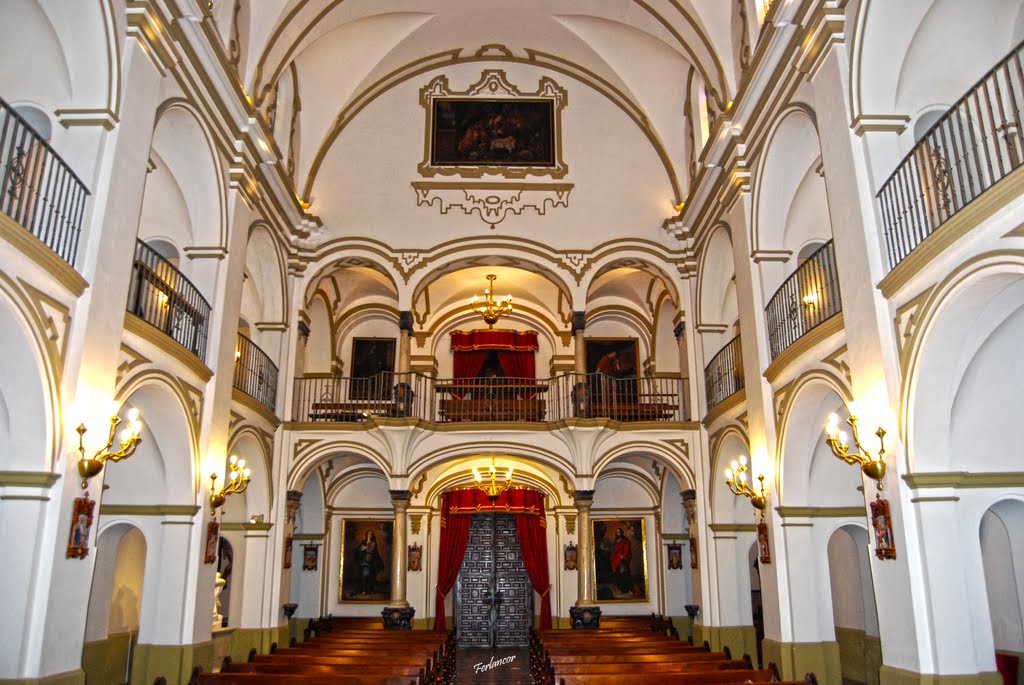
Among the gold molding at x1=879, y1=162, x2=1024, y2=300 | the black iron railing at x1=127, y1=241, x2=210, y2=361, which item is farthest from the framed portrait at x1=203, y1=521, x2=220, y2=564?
the gold molding at x1=879, y1=162, x2=1024, y2=300

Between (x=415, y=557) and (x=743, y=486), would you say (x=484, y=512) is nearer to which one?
(x=415, y=557)

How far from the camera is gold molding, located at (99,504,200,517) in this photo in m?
11.2

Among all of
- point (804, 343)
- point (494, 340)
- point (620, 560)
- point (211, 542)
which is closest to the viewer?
point (804, 343)

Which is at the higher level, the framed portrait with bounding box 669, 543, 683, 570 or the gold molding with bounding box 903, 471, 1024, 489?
the gold molding with bounding box 903, 471, 1024, 489

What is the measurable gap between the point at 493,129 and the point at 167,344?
1012 centimetres

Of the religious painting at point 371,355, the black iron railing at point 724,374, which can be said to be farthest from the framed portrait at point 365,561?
the black iron railing at point 724,374

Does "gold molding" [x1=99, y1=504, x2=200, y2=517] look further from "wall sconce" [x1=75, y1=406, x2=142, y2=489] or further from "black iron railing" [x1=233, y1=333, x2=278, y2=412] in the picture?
"black iron railing" [x1=233, y1=333, x2=278, y2=412]

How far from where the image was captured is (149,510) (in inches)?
444

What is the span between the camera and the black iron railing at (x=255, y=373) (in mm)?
14388

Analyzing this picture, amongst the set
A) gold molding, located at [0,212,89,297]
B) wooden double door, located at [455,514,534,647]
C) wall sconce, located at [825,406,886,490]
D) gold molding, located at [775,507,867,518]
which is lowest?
wooden double door, located at [455,514,534,647]

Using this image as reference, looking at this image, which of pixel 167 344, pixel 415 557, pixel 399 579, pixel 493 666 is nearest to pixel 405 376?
pixel 399 579

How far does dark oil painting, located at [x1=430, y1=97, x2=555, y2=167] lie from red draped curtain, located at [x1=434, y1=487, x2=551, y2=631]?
830 cm

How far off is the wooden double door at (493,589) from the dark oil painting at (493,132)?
9237mm

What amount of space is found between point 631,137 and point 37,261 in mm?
13433
